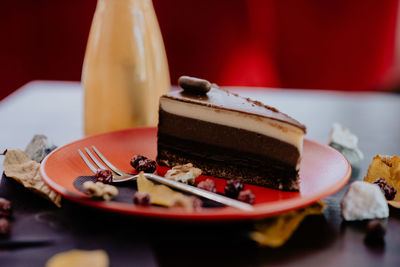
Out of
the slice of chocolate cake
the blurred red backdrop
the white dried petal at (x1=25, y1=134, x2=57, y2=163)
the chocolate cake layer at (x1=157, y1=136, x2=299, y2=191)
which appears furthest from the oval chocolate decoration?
the blurred red backdrop

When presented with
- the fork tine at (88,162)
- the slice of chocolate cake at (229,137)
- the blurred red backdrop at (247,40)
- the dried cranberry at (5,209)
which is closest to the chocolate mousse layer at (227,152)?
the slice of chocolate cake at (229,137)

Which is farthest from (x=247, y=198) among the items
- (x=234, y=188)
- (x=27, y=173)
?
(x=27, y=173)

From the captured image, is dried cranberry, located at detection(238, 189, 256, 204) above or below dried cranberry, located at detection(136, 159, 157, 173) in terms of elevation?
above

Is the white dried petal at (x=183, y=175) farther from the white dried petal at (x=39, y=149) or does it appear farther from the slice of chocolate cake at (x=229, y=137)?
the white dried petal at (x=39, y=149)

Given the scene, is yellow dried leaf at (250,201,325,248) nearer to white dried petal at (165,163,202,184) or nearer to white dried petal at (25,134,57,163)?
white dried petal at (165,163,202,184)

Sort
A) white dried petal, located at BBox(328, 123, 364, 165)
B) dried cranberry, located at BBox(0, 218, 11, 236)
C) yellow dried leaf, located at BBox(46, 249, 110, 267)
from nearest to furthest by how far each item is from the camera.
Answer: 1. yellow dried leaf, located at BBox(46, 249, 110, 267)
2. dried cranberry, located at BBox(0, 218, 11, 236)
3. white dried petal, located at BBox(328, 123, 364, 165)

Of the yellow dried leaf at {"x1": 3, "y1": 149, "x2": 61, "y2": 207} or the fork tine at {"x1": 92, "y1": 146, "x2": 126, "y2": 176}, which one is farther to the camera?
the fork tine at {"x1": 92, "y1": 146, "x2": 126, "y2": 176}

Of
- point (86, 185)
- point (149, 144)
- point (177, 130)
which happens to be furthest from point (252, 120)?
point (86, 185)
